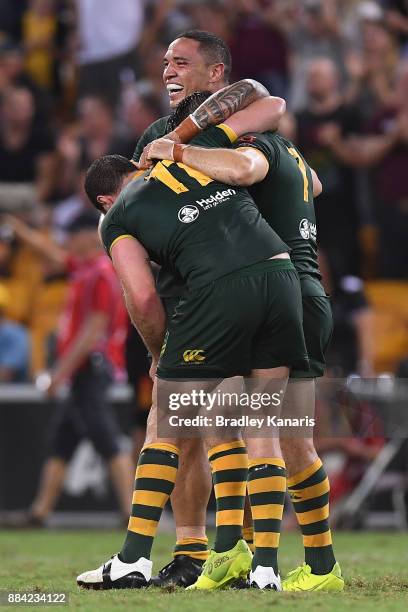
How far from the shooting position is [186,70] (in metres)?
5.98

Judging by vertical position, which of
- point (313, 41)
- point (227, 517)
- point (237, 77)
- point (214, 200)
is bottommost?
point (227, 517)

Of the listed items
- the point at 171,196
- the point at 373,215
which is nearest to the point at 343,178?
the point at 373,215

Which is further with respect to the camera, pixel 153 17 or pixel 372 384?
pixel 153 17

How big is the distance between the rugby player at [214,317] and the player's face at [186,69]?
0.65 metres

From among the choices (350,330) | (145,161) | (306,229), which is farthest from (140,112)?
(306,229)

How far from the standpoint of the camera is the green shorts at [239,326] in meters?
5.23

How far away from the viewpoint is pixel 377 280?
40.1ft

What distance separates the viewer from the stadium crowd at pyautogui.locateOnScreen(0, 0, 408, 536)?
11844mm

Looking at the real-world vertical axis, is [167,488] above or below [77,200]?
below

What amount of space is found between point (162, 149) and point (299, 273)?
2.63ft

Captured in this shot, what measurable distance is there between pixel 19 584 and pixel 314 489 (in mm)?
1420

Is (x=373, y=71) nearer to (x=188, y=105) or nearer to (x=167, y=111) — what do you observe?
(x=167, y=111)

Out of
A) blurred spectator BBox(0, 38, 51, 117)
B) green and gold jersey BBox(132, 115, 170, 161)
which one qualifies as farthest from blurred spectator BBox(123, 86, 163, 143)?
green and gold jersey BBox(132, 115, 170, 161)

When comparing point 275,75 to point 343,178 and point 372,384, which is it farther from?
point 372,384
